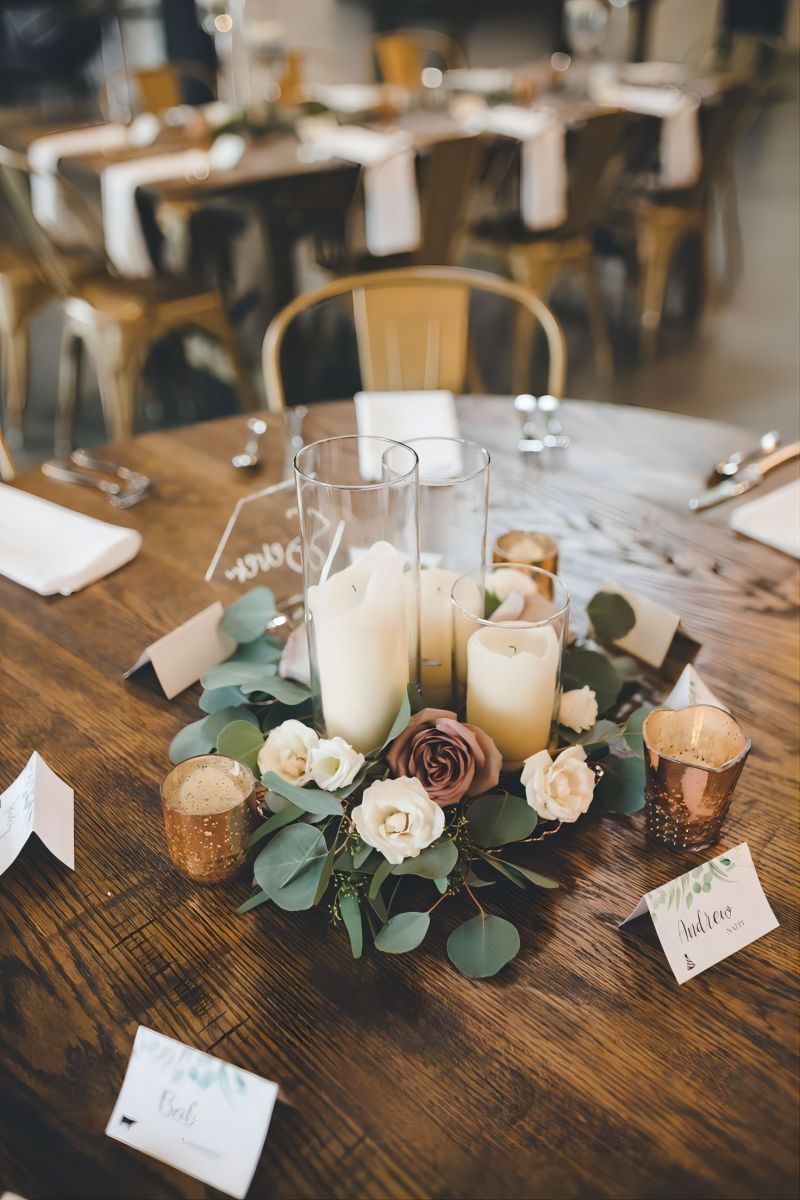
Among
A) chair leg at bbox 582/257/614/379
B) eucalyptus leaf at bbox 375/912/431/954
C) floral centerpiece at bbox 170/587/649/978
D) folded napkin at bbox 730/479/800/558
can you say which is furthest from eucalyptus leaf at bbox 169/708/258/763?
chair leg at bbox 582/257/614/379

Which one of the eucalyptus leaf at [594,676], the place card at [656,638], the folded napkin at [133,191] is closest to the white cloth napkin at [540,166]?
the folded napkin at [133,191]

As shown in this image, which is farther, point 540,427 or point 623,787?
point 540,427

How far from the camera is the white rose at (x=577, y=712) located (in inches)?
33.0

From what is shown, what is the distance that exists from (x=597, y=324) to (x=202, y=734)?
3.04 meters

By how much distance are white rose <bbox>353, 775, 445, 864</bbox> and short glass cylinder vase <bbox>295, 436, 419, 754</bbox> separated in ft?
0.30

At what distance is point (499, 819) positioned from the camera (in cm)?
76

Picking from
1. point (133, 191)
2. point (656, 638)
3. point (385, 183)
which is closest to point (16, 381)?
point (133, 191)

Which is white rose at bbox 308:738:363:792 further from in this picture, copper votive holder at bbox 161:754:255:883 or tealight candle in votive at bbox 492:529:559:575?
tealight candle in votive at bbox 492:529:559:575

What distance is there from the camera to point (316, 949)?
28.4 inches

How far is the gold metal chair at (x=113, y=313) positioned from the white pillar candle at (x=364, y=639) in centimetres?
223

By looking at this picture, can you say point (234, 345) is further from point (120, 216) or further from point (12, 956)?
point (12, 956)

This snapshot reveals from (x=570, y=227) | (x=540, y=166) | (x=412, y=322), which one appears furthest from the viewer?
(x=570, y=227)

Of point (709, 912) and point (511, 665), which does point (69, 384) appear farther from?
point (709, 912)

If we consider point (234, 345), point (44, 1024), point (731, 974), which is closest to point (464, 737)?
A: point (731, 974)
